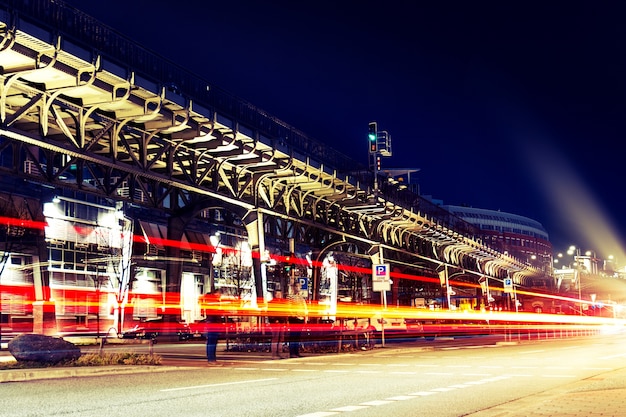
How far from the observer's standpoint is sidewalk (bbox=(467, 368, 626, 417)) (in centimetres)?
1010

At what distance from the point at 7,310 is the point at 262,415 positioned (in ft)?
139

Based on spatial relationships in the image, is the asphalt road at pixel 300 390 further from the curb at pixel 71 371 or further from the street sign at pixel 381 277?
the street sign at pixel 381 277

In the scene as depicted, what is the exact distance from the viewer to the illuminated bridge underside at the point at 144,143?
795 inches

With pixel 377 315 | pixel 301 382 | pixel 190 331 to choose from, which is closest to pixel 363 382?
pixel 301 382

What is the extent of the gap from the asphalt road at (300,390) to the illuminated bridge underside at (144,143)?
24.5ft

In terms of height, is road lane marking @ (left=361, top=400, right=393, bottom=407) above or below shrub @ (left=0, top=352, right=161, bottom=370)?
below

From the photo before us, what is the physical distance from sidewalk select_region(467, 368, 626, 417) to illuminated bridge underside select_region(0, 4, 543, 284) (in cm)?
1470

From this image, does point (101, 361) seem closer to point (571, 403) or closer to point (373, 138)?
point (571, 403)

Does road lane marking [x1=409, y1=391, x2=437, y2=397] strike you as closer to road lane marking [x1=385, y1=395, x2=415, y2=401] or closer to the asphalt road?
the asphalt road

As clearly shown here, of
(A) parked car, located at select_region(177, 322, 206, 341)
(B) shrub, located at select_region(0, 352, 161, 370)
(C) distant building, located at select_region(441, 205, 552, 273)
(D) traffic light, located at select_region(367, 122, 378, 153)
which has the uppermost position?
(C) distant building, located at select_region(441, 205, 552, 273)

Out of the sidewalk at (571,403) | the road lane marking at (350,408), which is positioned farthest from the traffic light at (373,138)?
the road lane marking at (350,408)

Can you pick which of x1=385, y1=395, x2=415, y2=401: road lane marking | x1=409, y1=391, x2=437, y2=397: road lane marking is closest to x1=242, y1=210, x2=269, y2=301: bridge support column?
x1=409, y1=391, x2=437, y2=397: road lane marking

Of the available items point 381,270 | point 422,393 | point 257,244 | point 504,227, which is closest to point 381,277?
A: point 381,270

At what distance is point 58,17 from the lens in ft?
67.9
